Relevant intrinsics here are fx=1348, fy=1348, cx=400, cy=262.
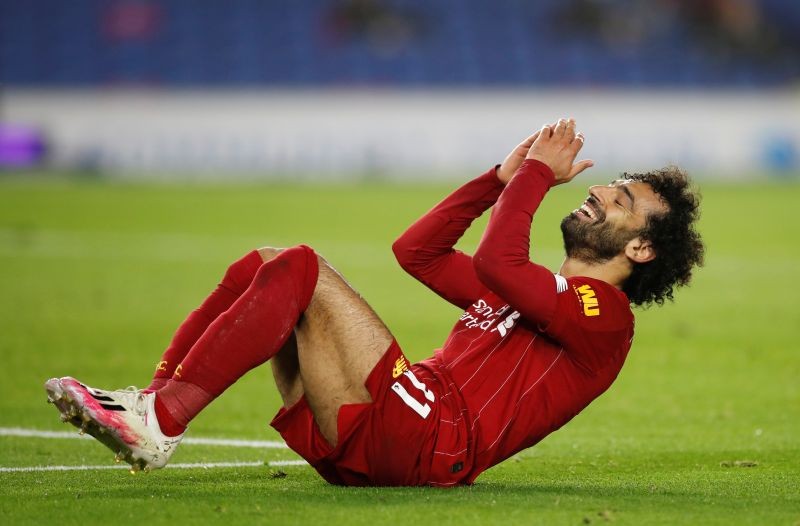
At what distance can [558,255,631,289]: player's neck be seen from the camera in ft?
20.0

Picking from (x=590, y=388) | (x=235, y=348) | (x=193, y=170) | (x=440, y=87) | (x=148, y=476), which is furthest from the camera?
(x=440, y=87)

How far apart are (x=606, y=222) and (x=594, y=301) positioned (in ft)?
1.45

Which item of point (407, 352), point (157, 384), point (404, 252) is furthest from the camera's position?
point (407, 352)

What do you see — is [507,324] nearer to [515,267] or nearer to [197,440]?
[515,267]

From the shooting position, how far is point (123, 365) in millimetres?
11016

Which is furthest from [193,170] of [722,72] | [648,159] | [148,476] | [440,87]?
[148,476]

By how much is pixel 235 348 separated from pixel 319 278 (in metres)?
0.51

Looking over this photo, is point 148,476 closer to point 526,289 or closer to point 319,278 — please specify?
point 319,278

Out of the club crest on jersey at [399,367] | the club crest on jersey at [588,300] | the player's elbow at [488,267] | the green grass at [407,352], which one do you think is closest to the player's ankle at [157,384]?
the green grass at [407,352]

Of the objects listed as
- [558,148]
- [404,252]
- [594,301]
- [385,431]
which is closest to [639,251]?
[594,301]

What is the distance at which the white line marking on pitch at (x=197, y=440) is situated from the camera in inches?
315

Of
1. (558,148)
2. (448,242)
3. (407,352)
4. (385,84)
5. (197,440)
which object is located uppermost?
(558,148)

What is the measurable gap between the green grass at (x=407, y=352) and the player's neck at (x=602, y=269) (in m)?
0.97

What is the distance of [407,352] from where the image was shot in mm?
11812
